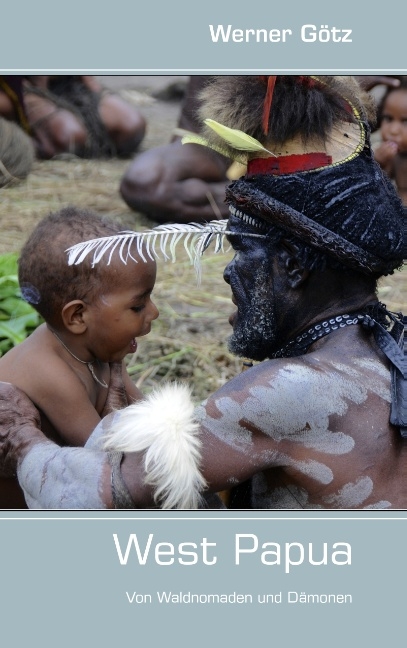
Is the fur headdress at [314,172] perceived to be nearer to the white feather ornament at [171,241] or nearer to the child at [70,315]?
the white feather ornament at [171,241]

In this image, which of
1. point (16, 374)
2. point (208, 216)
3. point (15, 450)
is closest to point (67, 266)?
point (16, 374)

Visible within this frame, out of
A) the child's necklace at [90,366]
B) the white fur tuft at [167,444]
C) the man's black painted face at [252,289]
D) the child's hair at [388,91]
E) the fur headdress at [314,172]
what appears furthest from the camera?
the child's hair at [388,91]

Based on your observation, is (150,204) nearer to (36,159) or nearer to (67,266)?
(36,159)

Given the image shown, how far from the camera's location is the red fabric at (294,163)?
8.92 feet

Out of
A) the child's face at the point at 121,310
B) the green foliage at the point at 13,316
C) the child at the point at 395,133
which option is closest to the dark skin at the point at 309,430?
the child's face at the point at 121,310

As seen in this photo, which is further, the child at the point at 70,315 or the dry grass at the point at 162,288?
the dry grass at the point at 162,288

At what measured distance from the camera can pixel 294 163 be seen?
2732mm

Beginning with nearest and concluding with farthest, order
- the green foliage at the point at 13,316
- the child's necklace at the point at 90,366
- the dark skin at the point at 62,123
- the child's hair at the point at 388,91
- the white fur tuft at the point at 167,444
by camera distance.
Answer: the white fur tuft at the point at 167,444 → the child's necklace at the point at 90,366 → the green foliage at the point at 13,316 → the child's hair at the point at 388,91 → the dark skin at the point at 62,123

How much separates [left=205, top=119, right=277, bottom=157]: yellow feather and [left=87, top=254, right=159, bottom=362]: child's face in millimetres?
753

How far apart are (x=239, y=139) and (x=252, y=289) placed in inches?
16.4

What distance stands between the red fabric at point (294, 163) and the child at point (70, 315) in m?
0.75

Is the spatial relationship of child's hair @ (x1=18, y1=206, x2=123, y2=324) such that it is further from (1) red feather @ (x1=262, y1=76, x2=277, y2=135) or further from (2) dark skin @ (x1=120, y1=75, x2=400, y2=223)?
(2) dark skin @ (x1=120, y1=75, x2=400, y2=223)

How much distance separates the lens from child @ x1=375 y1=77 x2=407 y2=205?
7.13 m

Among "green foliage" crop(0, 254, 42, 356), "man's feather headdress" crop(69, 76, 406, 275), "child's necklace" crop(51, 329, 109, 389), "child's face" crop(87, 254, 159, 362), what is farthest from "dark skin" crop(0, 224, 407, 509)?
"green foliage" crop(0, 254, 42, 356)
